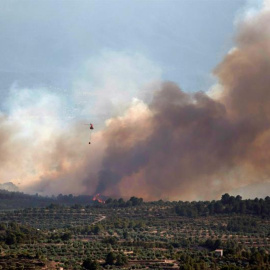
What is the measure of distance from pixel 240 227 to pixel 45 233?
52407 mm

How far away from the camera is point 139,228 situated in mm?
185750

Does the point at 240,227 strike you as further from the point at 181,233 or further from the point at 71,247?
the point at 71,247

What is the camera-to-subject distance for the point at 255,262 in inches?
5256

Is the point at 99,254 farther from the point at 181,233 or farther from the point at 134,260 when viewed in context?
the point at 181,233

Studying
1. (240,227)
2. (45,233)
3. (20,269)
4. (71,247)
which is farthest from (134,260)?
(240,227)

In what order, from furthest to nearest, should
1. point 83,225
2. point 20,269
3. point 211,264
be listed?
point 83,225
point 211,264
point 20,269

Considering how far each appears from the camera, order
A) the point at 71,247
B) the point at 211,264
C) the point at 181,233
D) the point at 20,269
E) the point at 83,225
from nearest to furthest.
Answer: the point at 20,269 < the point at 211,264 < the point at 71,247 < the point at 181,233 < the point at 83,225

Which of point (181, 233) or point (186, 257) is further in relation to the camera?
point (181, 233)

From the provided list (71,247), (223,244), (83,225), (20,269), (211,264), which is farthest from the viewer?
(83,225)

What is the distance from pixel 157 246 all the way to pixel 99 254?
64.6 ft

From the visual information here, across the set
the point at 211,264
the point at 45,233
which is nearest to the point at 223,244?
the point at 211,264

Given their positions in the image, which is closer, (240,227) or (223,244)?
(223,244)

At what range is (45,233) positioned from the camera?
16888 cm

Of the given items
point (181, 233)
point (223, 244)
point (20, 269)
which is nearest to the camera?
point (20, 269)
